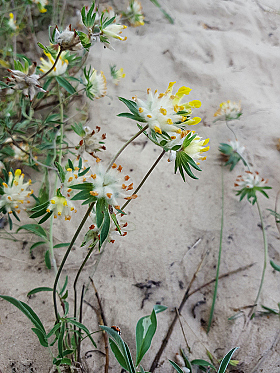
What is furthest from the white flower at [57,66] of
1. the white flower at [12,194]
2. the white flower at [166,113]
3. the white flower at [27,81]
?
the white flower at [166,113]

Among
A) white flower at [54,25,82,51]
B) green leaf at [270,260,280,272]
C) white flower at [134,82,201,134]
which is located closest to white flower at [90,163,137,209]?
white flower at [134,82,201,134]

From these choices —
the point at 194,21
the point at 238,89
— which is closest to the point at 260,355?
the point at 238,89

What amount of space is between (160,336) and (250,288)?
53 cm

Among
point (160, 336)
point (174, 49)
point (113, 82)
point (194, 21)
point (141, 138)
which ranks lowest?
point (160, 336)

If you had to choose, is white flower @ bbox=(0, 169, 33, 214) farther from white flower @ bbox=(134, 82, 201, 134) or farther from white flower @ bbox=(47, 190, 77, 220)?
white flower @ bbox=(134, 82, 201, 134)

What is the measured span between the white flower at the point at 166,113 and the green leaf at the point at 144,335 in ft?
2.12

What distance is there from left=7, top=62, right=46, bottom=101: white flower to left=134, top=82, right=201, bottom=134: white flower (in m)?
0.44

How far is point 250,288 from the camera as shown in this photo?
1.50 m

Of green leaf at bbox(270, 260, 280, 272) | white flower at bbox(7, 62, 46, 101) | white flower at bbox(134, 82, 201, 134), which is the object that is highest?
white flower at bbox(134, 82, 201, 134)

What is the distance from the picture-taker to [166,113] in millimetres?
864

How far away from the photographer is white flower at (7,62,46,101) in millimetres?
1079

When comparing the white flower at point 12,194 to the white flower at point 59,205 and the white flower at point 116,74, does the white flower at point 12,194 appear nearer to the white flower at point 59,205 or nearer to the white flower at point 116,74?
the white flower at point 59,205

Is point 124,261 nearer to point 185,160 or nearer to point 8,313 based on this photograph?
point 8,313

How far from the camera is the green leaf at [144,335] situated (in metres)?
1.02
